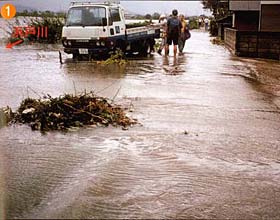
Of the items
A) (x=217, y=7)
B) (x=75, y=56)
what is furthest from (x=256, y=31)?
(x=217, y=7)

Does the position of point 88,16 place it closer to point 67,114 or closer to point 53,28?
point 67,114

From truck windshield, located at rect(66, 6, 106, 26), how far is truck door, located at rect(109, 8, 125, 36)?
0.42 m

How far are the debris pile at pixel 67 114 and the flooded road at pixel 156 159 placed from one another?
265 mm

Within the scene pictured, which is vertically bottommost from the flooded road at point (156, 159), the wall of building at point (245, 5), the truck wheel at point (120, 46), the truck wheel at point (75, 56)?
the flooded road at point (156, 159)

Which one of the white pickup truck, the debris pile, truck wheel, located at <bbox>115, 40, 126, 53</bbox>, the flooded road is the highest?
the white pickup truck

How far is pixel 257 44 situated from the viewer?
20.6 meters

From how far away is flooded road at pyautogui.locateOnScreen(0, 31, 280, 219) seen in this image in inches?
188

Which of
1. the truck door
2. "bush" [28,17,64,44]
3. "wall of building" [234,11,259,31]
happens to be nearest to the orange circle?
the truck door

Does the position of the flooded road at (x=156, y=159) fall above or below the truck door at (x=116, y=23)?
→ below

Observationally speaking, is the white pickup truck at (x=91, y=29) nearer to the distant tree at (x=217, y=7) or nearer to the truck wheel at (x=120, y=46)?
the truck wheel at (x=120, y=46)

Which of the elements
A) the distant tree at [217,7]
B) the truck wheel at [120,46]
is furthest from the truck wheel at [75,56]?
the distant tree at [217,7]

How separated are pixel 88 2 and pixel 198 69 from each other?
528cm

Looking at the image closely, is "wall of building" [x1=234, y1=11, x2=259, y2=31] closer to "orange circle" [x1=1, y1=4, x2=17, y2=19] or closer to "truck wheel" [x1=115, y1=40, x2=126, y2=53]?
"truck wheel" [x1=115, y1=40, x2=126, y2=53]

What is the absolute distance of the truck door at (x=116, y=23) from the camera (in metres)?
18.0
